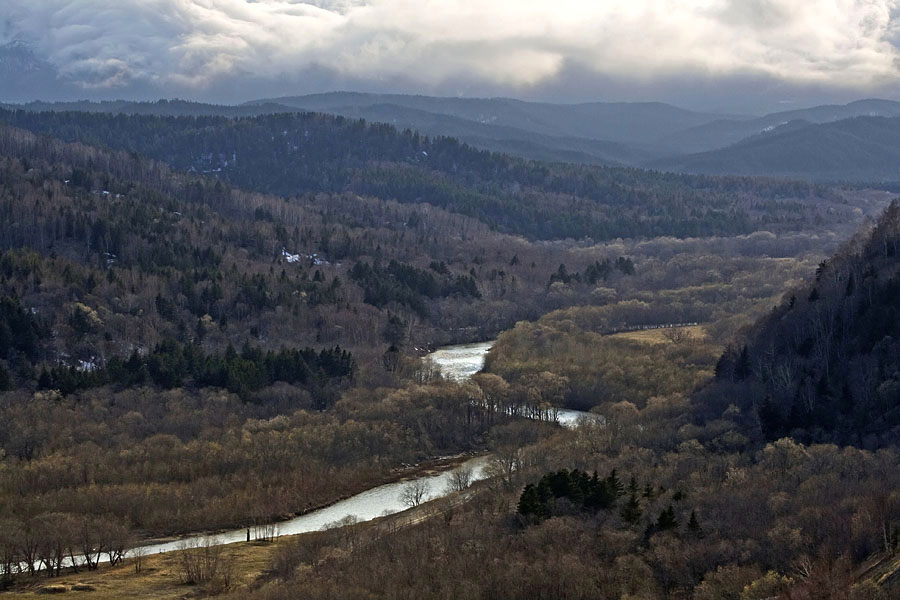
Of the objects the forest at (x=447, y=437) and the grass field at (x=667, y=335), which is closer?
the forest at (x=447, y=437)

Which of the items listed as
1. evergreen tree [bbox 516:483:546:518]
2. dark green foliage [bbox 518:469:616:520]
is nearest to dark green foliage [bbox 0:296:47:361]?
dark green foliage [bbox 518:469:616:520]

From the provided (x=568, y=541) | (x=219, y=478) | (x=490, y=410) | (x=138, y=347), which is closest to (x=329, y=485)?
(x=219, y=478)

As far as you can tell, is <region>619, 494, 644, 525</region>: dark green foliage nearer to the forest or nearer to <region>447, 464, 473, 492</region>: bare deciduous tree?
the forest

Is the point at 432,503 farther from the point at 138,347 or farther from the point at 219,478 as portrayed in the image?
the point at 138,347

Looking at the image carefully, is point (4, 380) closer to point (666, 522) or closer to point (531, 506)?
point (531, 506)

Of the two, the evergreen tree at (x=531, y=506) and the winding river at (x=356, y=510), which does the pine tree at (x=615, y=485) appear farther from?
the winding river at (x=356, y=510)

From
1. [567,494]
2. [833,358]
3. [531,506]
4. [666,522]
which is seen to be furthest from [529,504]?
[833,358]

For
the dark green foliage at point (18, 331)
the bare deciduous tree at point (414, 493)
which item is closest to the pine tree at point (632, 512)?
the bare deciduous tree at point (414, 493)

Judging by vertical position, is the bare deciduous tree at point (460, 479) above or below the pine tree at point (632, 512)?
below
